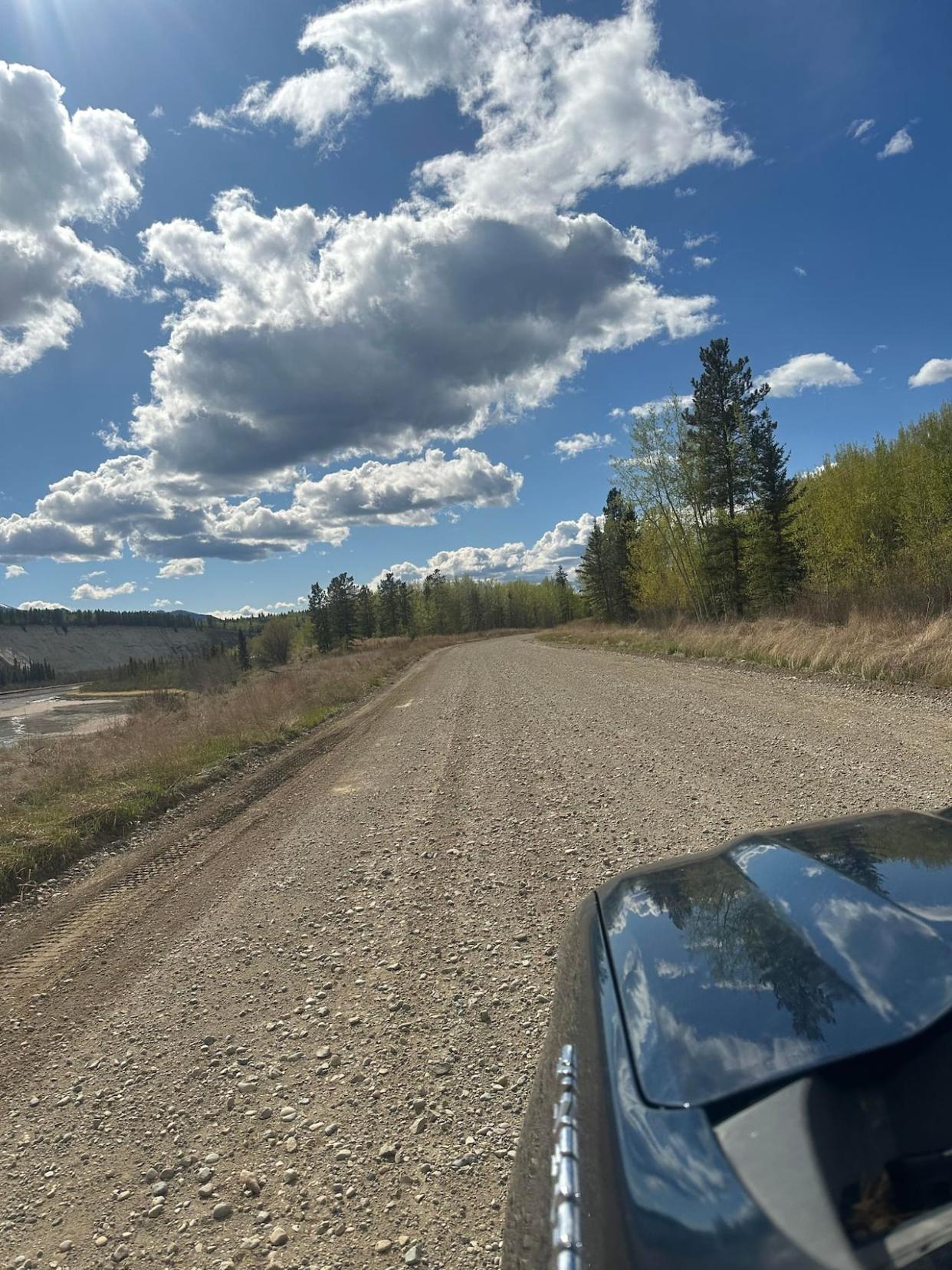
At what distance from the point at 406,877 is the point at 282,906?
35.4 inches

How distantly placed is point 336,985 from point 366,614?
8460 centimetres

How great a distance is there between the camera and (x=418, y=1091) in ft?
8.41

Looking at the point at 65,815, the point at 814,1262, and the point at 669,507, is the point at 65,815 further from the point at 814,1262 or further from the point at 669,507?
the point at 669,507

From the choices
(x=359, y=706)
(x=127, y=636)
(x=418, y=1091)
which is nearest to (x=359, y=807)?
(x=418, y=1091)

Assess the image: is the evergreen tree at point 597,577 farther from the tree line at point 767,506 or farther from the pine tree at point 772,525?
the pine tree at point 772,525

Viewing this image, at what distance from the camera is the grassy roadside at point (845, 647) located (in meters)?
10.7

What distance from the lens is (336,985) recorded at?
341cm

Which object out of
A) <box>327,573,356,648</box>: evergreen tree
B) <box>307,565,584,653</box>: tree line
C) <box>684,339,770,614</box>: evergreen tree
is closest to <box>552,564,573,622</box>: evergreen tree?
<box>307,565,584,653</box>: tree line

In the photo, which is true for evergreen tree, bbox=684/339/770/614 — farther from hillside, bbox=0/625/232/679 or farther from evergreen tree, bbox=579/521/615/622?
hillside, bbox=0/625/232/679

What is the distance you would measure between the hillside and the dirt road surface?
15587cm

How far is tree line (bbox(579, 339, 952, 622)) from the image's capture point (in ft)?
85.5

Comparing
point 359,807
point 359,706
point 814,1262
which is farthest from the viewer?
point 359,706

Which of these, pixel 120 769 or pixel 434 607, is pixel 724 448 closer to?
pixel 120 769

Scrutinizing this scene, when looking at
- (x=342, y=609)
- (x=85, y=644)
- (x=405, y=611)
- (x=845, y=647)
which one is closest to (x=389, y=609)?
(x=405, y=611)
